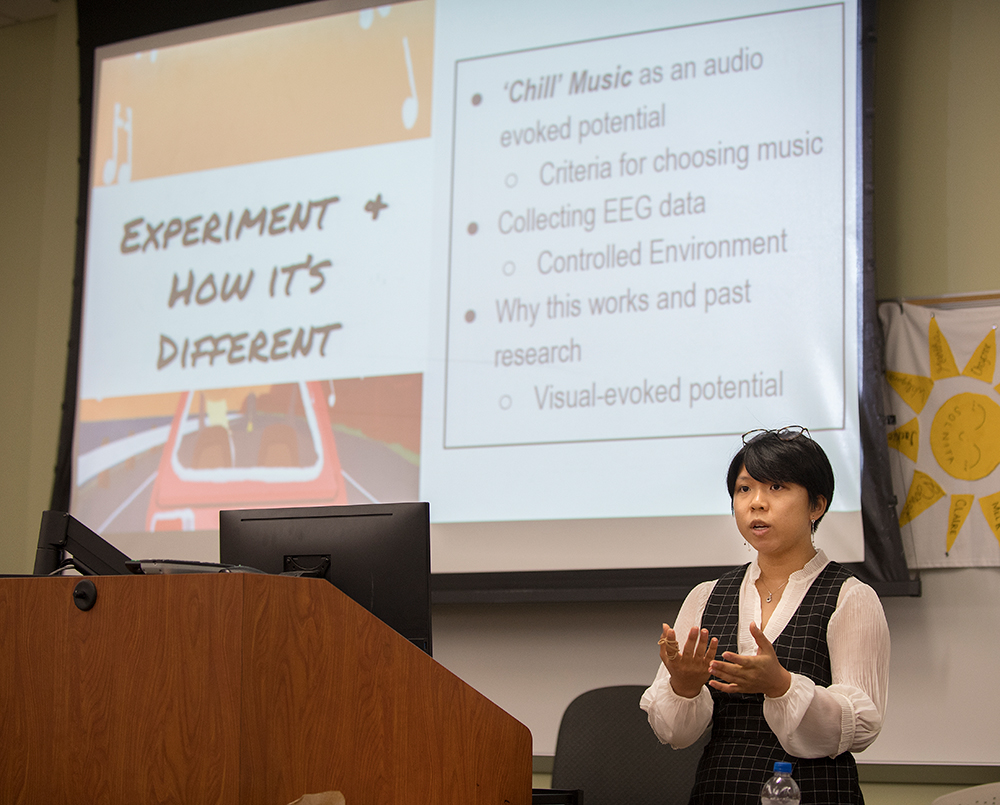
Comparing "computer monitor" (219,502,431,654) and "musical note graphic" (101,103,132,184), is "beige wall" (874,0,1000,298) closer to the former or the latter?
Answer: "computer monitor" (219,502,431,654)

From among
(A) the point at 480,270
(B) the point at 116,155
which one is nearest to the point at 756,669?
(A) the point at 480,270

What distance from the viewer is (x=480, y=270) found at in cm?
311

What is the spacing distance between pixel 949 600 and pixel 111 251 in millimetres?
2975

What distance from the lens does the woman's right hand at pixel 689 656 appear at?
1.56m

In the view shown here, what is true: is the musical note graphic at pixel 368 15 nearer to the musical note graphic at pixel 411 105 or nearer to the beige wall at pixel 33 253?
the musical note graphic at pixel 411 105

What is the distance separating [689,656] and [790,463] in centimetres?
38

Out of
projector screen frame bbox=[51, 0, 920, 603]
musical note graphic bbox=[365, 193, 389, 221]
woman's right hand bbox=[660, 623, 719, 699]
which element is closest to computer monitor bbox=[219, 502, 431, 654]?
woman's right hand bbox=[660, 623, 719, 699]

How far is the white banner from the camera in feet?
8.58

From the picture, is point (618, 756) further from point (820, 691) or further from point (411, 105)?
point (411, 105)

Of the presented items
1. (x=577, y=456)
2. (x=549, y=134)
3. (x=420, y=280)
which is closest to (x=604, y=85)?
(x=549, y=134)

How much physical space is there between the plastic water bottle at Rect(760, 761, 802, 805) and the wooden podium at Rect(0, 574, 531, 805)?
44 centimetres

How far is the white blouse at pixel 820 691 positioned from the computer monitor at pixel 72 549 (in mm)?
946

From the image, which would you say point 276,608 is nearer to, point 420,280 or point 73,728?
point 73,728

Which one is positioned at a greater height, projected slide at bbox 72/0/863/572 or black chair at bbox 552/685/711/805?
projected slide at bbox 72/0/863/572
